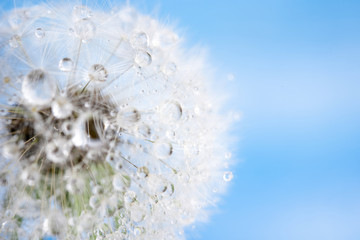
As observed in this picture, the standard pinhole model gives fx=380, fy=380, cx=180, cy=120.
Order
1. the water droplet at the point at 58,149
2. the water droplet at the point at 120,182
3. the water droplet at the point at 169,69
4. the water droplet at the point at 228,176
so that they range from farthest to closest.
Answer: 1. the water droplet at the point at 228,176
2. the water droplet at the point at 169,69
3. the water droplet at the point at 120,182
4. the water droplet at the point at 58,149

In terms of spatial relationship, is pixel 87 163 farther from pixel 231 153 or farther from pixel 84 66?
pixel 231 153

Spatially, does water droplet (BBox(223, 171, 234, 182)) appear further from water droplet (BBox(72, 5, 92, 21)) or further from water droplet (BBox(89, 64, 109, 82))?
water droplet (BBox(72, 5, 92, 21))

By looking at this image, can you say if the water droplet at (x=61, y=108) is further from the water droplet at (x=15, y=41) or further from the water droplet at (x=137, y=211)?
the water droplet at (x=137, y=211)

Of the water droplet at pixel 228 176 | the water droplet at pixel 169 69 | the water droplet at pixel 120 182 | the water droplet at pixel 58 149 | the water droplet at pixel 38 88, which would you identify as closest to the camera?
the water droplet at pixel 38 88

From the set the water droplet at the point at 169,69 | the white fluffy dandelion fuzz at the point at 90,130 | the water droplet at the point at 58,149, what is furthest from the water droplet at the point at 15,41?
the water droplet at the point at 169,69

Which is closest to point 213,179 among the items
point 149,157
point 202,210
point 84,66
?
point 202,210

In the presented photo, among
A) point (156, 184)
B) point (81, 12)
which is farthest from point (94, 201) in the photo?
point (81, 12)

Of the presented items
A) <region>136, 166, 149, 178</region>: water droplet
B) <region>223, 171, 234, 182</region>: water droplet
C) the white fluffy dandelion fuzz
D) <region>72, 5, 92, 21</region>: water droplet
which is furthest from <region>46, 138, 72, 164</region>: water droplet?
<region>223, 171, 234, 182</region>: water droplet

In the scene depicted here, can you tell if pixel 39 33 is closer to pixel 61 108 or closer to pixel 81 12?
pixel 81 12
